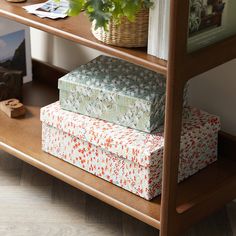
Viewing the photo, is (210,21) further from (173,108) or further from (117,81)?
(117,81)

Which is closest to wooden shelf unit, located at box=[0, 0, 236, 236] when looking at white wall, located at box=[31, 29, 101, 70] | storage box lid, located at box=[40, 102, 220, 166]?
storage box lid, located at box=[40, 102, 220, 166]

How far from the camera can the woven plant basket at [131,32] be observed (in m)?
1.75

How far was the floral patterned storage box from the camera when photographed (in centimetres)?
191

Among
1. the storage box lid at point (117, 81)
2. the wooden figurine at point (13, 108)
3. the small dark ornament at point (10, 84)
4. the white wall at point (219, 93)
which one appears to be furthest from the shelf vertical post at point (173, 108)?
the small dark ornament at point (10, 84)

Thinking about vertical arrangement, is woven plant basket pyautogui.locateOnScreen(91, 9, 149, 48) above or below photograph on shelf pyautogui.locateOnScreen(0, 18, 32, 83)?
above

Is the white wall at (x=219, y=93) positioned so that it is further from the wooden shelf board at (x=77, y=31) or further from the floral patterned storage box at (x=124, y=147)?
the wooden shelf board at (x=77, y=31)

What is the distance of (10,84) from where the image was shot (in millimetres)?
2426

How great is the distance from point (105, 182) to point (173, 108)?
424mm

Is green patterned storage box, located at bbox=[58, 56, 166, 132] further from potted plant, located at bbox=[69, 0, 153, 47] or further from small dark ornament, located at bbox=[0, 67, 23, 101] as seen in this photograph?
small dark ornament, located at bbox=[0, 67, 23, 101]

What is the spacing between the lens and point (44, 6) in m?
2.02

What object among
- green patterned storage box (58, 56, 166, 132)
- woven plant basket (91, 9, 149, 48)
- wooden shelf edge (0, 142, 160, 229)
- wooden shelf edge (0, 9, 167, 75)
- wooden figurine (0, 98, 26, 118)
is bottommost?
wooden shelf edge (0, 142, 160, 229)

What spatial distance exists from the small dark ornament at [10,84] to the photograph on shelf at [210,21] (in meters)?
0.89

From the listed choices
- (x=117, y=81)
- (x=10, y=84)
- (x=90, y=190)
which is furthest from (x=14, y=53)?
(x=90, y=190)

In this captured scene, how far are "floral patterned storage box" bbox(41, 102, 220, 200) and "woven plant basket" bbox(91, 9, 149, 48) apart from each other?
0.91 ft
